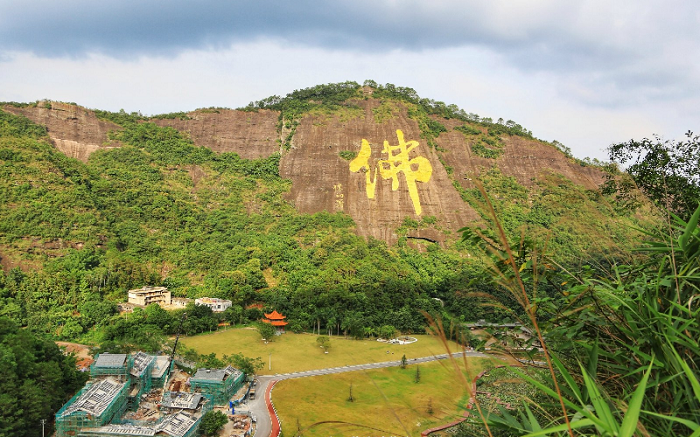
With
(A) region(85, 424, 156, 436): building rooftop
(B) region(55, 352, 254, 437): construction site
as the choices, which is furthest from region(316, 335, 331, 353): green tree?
(A) region(85, 424, 156, 436): building rooftop

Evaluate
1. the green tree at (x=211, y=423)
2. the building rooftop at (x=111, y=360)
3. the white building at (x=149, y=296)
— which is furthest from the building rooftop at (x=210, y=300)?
the green tree at (x=211, y=423)

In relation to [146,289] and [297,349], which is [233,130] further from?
[297,349]

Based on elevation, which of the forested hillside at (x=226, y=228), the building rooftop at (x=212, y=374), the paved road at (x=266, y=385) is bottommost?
the paved road at (x=266, y=385)

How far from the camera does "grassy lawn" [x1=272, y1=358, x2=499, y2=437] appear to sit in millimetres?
13352

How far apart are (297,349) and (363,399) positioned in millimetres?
5512

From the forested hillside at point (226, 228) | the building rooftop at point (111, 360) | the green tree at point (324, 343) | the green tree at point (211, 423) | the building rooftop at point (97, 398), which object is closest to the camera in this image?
the building rooftop at point (97, 398)

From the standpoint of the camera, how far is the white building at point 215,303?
2314 cm

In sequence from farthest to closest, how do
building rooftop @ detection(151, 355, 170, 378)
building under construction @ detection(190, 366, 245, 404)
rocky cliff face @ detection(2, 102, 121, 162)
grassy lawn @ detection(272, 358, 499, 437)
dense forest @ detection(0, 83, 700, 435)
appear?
1. rocky cliff face @ detection(2, 102, 121, 162)
2. dense forest @ detection(0, 83, 700, 435)
3. building rooftop @ detection(151, 355, 170, 378)
4. building under construction @ detection(190, 366, 245, 404)
5. grassy lawn @ detection(272, 358, 499, 437)

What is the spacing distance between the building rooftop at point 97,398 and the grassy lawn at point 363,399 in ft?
A: 15.2

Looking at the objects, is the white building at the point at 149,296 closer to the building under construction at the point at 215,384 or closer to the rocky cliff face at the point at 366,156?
the building under construction at the point at 215,384

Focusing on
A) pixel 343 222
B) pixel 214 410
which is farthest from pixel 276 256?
pixel 214 410

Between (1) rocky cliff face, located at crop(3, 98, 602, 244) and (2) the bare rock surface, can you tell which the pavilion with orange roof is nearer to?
(1) rocky cliff face, located at crop(3, 98, 602, 244)

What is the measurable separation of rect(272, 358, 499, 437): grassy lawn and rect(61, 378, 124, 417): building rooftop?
15.2 feet

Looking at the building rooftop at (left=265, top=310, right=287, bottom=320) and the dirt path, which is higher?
the building rooftop at (left=265, top=310, right=287, bottom=320)
